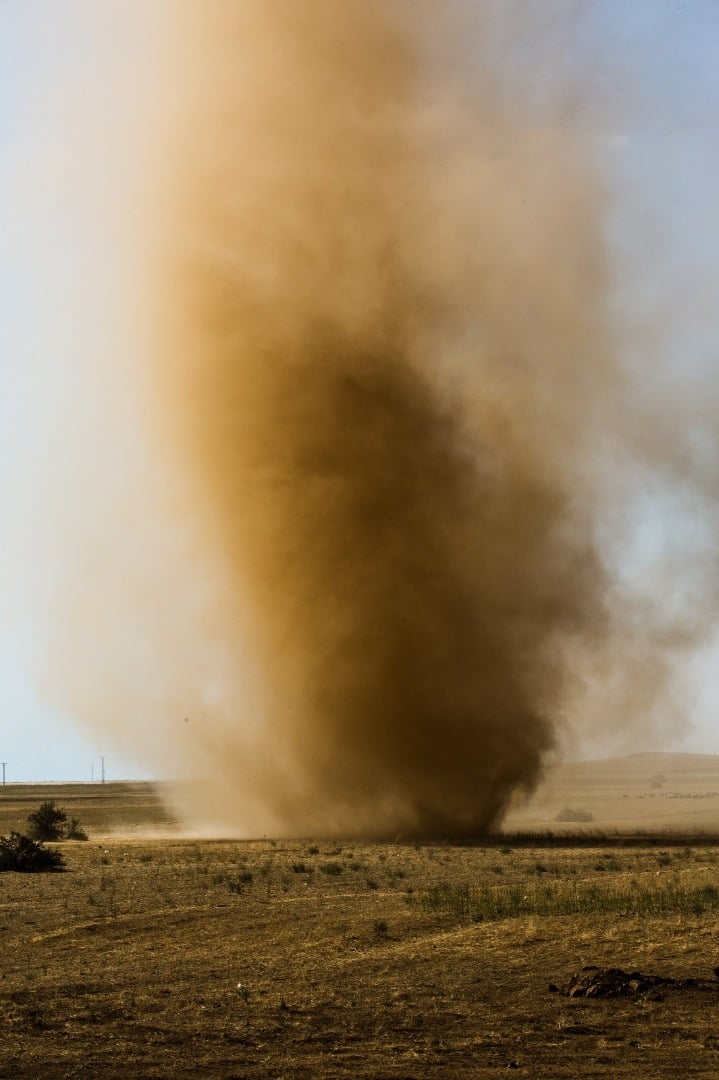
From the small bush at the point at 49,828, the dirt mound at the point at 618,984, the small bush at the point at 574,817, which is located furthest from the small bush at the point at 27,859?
the small bush at the point at 574,817

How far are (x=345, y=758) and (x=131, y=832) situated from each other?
51.9 ft

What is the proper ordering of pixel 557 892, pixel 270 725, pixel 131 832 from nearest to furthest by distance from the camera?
1. pixel 557 892
2. pixel 270 725
3. pixel 131 832

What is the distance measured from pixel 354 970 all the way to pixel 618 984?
354cm

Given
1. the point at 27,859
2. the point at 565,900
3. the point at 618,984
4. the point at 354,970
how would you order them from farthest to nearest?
the point at 27,859 → the point at 565,900 → the point at 354,970 → the point at 618,984

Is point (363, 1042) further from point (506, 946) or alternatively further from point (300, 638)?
point (300, 638)

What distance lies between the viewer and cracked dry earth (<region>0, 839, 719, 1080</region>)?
12.1 m

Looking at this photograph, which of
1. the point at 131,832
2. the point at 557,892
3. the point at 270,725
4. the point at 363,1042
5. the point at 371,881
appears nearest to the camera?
the point at 363,1042

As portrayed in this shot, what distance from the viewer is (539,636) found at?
A: 49.6m

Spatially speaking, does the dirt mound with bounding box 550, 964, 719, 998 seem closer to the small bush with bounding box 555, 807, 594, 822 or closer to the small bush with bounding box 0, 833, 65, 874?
the small bush with bounding box 0, 833, 65, 874

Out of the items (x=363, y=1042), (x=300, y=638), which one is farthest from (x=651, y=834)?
(x=363, y=1042)

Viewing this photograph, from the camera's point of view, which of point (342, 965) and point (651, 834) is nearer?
point (342, 965)

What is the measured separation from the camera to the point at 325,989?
50.6 feet

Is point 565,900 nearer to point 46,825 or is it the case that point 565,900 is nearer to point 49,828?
point 49,828

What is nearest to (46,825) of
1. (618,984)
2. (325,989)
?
(325,989)
